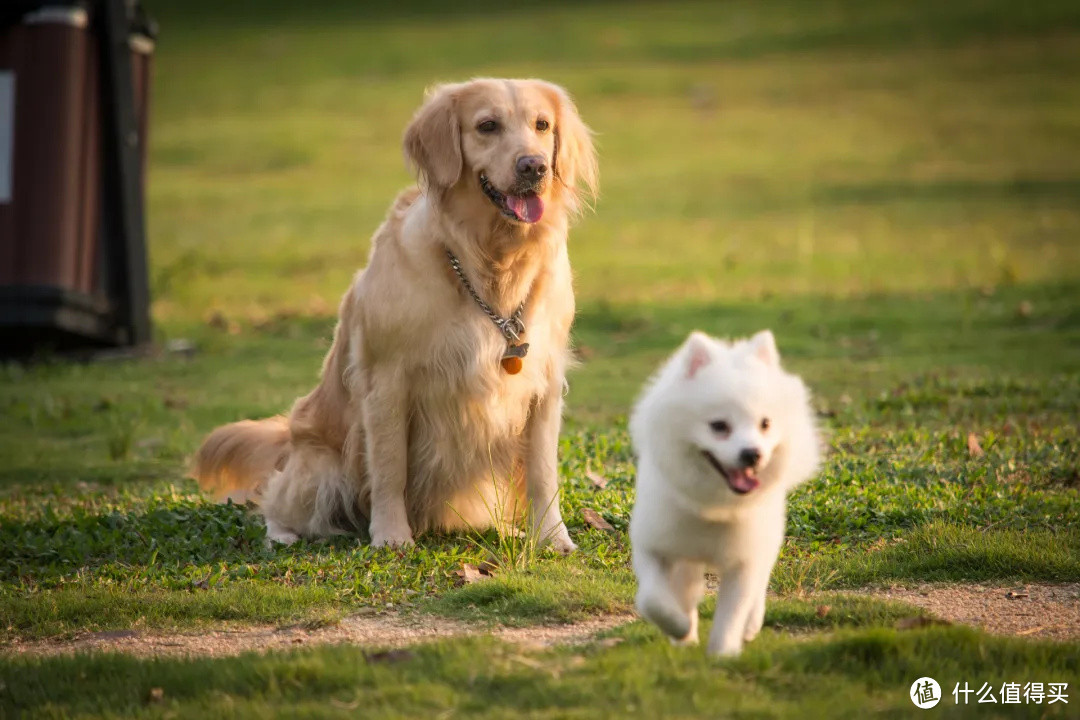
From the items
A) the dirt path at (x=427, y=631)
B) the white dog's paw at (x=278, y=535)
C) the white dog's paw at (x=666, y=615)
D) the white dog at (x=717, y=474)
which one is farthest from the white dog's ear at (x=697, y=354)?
the white dog's paw at (x=278, y=535)

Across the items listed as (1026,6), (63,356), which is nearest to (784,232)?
(63,356)

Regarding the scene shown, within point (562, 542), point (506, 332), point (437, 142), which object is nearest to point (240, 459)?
point (506, 332)

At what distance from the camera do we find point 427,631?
5.32m

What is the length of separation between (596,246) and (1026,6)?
26238 mm

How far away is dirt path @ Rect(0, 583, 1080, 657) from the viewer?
513 cm

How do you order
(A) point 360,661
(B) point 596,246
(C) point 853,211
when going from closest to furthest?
(A) point 360,661 < (B) point 596,246 < (C) point 853,211

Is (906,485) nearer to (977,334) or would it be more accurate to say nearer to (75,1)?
(977,334)

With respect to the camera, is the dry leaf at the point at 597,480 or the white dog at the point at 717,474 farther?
the dry leaf at the point at 597,480

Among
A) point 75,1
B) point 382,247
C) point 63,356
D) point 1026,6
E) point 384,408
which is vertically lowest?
point 63,356

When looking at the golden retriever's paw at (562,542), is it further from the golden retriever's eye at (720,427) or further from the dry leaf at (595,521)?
the golden retriever's eye at (720,427)

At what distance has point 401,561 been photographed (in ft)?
20.6

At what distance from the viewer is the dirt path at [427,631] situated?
513 centimetres

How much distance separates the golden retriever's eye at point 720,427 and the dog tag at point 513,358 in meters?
2.25

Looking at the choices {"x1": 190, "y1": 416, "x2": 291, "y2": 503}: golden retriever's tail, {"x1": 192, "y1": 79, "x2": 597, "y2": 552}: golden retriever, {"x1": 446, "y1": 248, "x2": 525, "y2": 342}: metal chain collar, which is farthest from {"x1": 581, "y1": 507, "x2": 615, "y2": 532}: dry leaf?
{"x1": 190, "y1": 416, "x2": 291, "y2": 503}: golden retriever's tail
